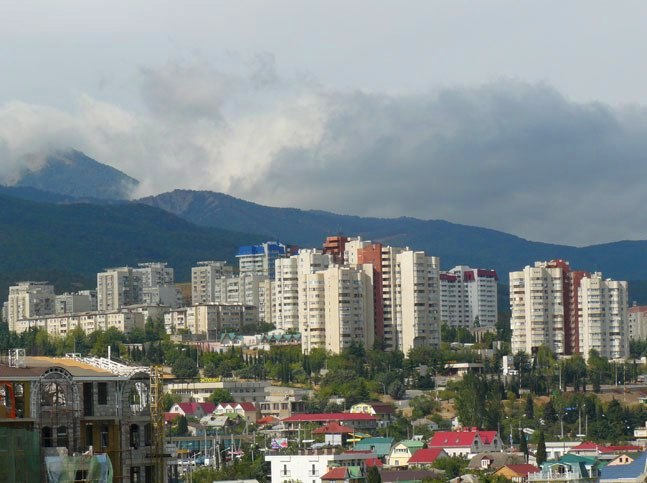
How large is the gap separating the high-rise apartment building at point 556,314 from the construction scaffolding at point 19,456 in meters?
139

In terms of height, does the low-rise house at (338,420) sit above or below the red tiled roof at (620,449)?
above

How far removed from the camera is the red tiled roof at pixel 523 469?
9816 cm

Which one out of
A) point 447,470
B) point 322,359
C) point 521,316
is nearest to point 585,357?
point 521,316

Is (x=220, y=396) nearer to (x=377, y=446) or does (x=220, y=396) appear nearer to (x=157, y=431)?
(x=377, y=446)

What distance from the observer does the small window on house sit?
1640 inches

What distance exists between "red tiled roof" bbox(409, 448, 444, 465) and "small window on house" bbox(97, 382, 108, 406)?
6940 centimetres

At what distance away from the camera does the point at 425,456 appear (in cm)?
11156

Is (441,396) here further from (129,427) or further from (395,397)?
(129,427)

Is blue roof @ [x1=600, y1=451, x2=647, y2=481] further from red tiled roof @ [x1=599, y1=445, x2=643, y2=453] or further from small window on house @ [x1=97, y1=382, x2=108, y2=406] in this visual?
small window on house @ [x1=97, y1=382, x2=108, y2=406]

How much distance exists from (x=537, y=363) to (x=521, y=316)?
14.1 m

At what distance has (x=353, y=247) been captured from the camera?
620ft

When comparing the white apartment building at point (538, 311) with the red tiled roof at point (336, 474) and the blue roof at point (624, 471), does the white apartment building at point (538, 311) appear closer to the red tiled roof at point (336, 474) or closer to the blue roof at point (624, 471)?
the red tiled roof at point (336, 474)

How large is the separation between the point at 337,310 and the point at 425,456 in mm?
59419

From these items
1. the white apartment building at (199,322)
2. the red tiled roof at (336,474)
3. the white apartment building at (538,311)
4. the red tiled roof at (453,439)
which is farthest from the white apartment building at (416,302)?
the red tiled roof at (336,474)
